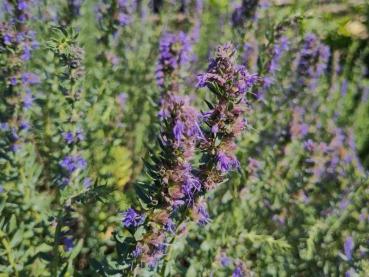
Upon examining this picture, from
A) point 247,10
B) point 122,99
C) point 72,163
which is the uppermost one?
point 247,10

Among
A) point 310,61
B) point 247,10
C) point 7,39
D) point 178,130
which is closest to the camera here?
point 178,130

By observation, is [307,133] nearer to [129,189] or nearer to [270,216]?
[270,216]

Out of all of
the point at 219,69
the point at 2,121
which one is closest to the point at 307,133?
the point at 2,121

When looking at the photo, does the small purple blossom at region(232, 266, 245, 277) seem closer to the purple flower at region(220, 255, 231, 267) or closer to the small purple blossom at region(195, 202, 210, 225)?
the purple flower at region(220, 255, 231, 267)

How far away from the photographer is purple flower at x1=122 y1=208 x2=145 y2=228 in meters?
2.01

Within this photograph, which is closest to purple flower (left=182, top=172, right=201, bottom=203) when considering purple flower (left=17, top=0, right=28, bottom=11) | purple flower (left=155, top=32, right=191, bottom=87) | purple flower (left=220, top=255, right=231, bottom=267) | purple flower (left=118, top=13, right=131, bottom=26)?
purple flower (left=220, top=255, right=231, bottom=267)

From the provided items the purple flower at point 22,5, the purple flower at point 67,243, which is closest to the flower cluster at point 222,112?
the purple flower at point 67,243

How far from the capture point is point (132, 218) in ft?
6.63

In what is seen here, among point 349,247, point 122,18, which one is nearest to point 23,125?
point 122,18

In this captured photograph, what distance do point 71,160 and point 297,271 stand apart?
1.68 meters

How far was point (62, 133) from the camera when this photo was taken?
322 centimetres

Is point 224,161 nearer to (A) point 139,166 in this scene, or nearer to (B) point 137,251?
(B) point 137,251

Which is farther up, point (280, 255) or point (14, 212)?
point (14, 212)

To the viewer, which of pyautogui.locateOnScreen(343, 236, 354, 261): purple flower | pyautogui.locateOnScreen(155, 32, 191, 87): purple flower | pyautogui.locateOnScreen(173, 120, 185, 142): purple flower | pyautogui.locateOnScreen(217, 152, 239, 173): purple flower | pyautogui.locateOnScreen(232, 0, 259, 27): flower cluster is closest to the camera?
pyautogui.locateOnScreen(173, 120, 185, 142): purple flower
